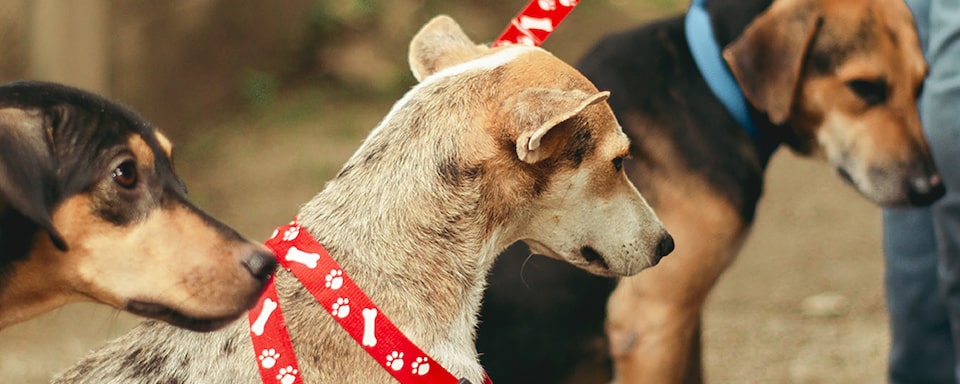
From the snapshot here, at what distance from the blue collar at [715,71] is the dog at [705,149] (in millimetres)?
35

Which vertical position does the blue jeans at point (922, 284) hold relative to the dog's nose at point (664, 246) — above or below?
below

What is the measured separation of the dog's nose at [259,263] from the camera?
10.0ft

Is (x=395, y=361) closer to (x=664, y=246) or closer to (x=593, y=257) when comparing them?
(x=593, y=257)

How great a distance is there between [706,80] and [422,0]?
17.9ft

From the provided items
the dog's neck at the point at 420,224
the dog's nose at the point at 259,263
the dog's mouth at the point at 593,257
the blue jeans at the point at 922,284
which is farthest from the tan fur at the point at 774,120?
the dog's nose at the point at 259,263

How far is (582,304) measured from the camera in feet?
14.9

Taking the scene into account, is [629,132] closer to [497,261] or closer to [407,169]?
[497,261]

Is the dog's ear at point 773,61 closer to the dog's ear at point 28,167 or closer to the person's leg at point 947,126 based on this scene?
the person's leg at point 947,126

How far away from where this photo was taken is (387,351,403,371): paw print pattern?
3010 mm

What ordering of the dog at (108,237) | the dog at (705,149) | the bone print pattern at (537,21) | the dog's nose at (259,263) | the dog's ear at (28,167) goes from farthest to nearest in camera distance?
the dog at (705,149), the bone print pattern at (537,21), the dog's nose at (259,263), the dog at (108,237), the dog's ear at (28,167)

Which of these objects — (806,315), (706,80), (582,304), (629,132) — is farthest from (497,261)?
(806,315)

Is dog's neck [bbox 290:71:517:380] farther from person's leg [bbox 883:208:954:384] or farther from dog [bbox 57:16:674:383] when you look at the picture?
person's leg [bbox 883:208:954:384]

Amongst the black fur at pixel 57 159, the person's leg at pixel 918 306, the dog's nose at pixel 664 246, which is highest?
the black fur at pixel 57 159

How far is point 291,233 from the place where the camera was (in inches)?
127
